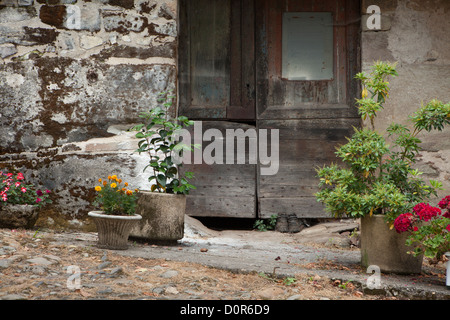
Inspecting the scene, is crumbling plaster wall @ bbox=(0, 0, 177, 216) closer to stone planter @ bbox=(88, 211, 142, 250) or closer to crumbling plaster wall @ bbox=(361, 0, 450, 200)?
stone planter @ bbox=(88, 211, 142, 250)

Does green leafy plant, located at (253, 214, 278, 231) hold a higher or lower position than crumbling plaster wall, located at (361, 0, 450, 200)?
lower

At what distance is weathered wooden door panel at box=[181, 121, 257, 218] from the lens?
195 inches

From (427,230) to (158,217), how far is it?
186cm

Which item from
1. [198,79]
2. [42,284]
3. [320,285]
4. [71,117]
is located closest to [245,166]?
[198,79]

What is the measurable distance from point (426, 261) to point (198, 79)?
2.67 meters

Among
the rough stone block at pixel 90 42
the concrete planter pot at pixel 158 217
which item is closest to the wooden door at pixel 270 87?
the rough stone block at pixel 90 42

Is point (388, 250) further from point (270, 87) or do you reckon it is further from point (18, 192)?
point (18, 192)

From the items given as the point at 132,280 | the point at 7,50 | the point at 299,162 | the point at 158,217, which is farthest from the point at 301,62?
the point at 132,280

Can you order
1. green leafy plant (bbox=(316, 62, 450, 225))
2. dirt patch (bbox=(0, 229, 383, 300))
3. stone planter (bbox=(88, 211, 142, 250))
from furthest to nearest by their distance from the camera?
stone planter (bbox=(88, 211, 142, 250))
green leafy plant (bbox=(316, 62, 450, 225))
dirt patch (bbox=(0, 229, 383, 300))

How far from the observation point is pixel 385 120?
14.8ft

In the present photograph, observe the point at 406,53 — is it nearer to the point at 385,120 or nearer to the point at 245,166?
the point at 385,120

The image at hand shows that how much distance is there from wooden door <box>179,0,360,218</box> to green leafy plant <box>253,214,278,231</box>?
0.07m

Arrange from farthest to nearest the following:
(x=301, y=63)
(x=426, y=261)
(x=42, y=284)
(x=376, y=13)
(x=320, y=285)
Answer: (x=301, y=63) → (x=376, y=13) → (x=426, y=261) → (x=320, y=285) → (x=42, y=284)

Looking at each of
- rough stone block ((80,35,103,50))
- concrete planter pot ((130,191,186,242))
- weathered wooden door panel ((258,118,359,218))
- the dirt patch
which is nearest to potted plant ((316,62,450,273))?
the dirt patch
